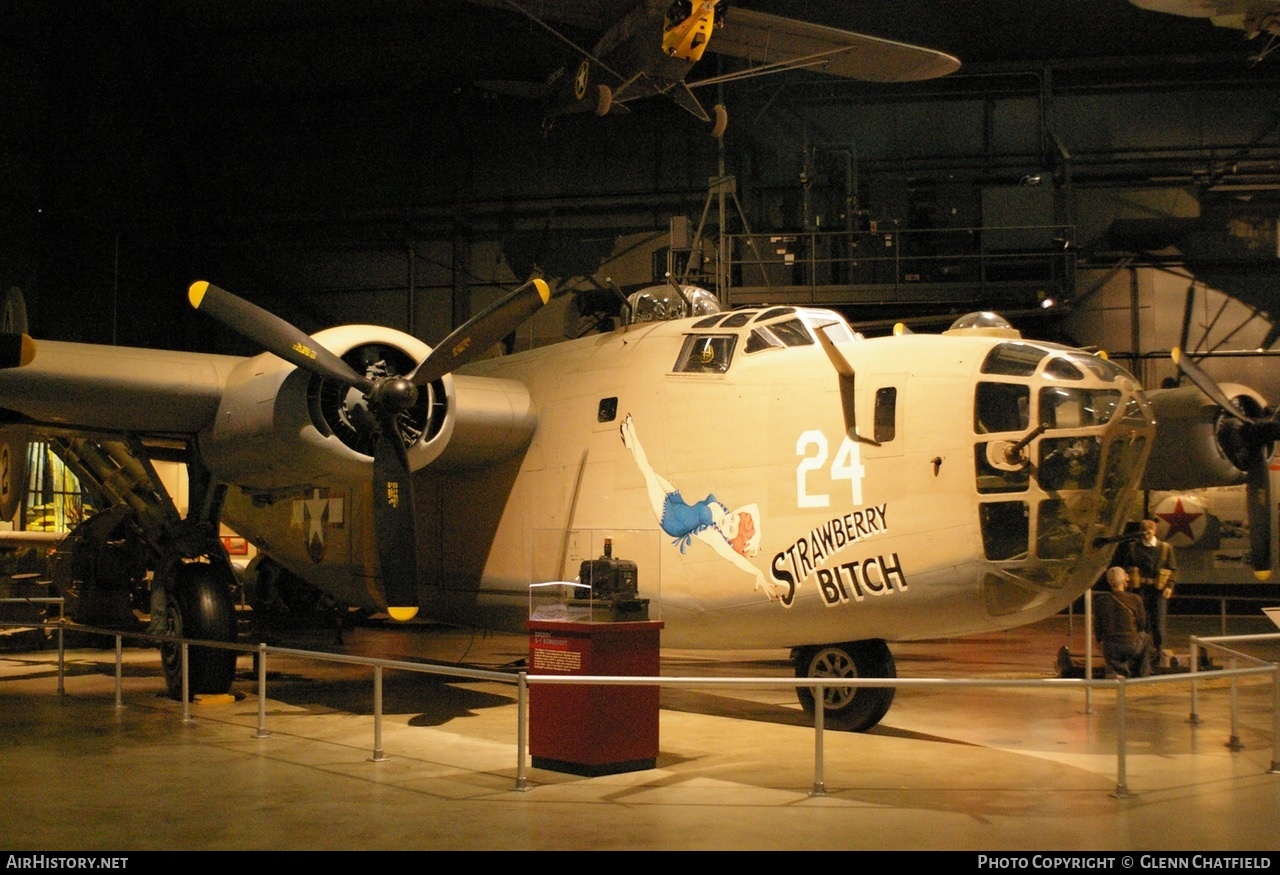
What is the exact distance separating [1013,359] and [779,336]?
2473mm

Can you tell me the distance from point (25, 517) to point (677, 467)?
2002 centimetres

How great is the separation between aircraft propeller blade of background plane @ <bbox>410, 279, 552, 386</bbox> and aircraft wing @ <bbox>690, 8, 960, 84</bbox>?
389 inches

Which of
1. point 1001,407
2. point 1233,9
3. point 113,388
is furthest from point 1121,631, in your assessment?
point 113,388

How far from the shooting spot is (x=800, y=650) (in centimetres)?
1183

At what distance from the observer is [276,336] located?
11453mm

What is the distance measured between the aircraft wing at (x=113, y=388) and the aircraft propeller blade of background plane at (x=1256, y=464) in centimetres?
1126

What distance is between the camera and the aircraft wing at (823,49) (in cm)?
2034

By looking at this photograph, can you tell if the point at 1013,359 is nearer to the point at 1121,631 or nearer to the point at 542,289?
the point at 1121,631

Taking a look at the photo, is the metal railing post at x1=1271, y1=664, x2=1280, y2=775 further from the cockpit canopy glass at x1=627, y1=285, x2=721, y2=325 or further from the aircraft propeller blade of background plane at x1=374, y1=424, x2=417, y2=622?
the aircraft propeller blade of background plane at x1=374, y1=424, x2=417, y2=622

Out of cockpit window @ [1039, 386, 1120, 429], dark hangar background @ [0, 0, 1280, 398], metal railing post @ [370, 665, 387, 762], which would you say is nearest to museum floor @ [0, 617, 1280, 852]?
metal railing post @ [370, 665, 387, 762]

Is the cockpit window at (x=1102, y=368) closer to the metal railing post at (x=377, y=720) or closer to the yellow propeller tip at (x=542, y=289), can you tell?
the yellow propeller tip at (x=542, y=289)

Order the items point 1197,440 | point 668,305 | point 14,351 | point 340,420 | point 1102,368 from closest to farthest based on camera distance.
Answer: point 14,351, point 1102,368, point 340,420, point 668,305, point 1197,440

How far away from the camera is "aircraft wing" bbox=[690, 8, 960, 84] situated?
2034 centimetres

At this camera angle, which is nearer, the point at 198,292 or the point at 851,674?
the point at 851,674
